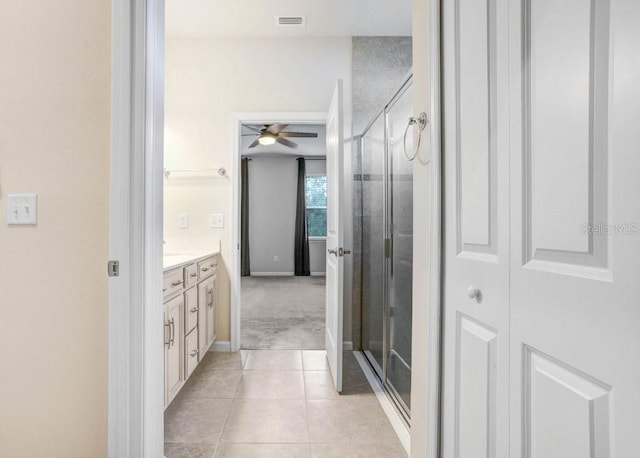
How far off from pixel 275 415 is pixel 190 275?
39.3 inches

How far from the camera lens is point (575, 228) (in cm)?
61

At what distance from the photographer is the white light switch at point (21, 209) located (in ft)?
3.67

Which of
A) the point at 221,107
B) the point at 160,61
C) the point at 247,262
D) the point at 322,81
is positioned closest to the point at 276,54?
the point at 322,81

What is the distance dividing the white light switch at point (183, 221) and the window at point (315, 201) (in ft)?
15.5

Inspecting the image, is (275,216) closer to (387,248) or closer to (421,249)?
(387,248)

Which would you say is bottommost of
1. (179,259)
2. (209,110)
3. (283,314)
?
(283,314)

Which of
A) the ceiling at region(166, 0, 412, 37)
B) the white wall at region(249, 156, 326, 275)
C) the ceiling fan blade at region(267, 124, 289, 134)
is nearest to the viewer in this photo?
the ceiling at region(166, 0, 412, 37)

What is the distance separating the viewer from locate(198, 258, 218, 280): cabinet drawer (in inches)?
97.4

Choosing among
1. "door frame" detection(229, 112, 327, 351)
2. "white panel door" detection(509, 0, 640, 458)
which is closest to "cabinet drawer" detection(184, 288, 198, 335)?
"door frame" detection(229, 112, 327, 351)

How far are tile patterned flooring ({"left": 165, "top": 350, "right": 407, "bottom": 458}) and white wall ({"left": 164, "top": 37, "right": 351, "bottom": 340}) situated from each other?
25.4 inches

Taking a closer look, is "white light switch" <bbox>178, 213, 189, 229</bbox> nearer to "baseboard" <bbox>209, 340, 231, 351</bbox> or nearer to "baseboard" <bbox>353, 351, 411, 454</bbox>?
"baseboard" <bbox>209, 340, 231, 351</bbox>

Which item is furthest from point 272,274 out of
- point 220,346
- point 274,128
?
point 220,346

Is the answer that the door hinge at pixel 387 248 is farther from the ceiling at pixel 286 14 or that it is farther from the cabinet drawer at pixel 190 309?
the ceiling at pixel 286 14

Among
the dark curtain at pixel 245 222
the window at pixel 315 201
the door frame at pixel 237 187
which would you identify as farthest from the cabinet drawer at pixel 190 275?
the window at pixel 315 201
